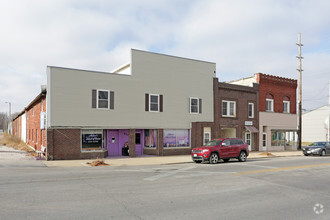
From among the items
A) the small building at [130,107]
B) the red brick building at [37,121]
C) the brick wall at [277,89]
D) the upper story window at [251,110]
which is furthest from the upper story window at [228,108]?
the red brick building at [37,121]

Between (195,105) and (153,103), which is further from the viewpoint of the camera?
(195,105)

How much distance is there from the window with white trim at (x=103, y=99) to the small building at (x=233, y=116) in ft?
28.4

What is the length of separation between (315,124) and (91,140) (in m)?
51.9

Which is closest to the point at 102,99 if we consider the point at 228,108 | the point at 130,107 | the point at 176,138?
the point at 130,107

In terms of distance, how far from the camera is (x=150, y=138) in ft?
82.6

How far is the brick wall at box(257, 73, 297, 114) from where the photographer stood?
32594mm

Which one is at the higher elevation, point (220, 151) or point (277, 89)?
point (277, 89)

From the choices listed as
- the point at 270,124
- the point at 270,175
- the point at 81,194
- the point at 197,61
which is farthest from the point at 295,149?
the point at 81,194

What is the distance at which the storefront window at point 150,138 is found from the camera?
24.8m

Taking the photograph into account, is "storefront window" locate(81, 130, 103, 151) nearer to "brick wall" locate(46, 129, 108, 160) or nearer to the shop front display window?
"brick wall" locate(46, 129, 108, 160)

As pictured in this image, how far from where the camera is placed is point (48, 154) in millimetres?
19156

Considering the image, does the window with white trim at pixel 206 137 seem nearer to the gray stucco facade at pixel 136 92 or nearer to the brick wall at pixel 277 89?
the gray stucco facade at pixel 136 92

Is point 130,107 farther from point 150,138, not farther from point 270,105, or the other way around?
point 270,105

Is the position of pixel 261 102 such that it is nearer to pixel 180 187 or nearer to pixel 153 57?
pixel 153 57
